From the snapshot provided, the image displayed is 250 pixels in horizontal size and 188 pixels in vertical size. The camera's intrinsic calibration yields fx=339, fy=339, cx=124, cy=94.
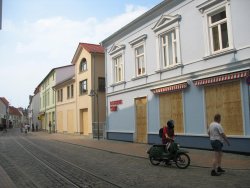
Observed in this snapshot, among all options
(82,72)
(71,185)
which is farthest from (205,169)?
(82,72)

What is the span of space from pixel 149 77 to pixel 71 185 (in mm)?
13347

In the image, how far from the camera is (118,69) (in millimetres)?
26641

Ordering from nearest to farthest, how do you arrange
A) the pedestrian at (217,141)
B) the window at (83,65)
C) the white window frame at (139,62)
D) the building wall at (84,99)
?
1. the pedestrian at (217,141)
2. the white window frame at (139,62)
3. the building wall at (84,99)
4. the window at (83,65)

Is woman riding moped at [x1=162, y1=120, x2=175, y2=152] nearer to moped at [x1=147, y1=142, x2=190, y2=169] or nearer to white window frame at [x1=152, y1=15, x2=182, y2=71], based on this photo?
moped at [x1=147, y1=142, x2=190, y2=169]

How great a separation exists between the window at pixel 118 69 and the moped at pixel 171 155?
13767mm

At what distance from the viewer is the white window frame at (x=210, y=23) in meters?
15.2

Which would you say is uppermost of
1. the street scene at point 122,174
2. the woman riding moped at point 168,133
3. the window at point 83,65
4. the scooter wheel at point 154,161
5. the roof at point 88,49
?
the roof at point 88,49

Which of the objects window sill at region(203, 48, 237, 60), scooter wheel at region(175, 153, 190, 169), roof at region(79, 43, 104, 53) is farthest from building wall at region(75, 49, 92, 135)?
scooter wheel at region(175, 153, 190, 169)

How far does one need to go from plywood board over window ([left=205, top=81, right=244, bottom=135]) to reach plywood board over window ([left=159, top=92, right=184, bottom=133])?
7.25 feet

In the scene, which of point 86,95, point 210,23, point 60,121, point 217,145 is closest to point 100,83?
point 86,95

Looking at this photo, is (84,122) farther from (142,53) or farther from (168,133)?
(168,133)

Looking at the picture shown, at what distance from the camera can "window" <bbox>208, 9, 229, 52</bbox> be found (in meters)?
15.6

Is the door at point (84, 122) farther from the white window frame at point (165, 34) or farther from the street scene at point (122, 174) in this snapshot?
the street scene at point (122, 174)

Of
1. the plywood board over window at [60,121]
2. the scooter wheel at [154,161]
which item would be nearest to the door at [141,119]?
the scooter wheel at [154,161]
